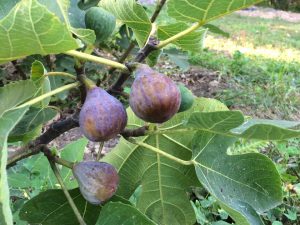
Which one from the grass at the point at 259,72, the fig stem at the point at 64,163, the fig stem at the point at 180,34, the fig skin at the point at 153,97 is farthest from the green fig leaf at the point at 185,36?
the grass at the point at 259,72

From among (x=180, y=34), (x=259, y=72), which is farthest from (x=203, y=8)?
(x=259, y=72)

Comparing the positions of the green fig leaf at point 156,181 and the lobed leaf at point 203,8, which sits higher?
the lobed leaf at point 203,8

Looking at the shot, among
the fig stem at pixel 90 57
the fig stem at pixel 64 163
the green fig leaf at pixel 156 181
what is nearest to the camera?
the fig stem at pixel 90 57

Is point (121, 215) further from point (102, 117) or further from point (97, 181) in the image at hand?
point (102, 117)

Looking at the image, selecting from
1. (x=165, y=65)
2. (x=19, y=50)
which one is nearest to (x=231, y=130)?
(x=19, y=50)

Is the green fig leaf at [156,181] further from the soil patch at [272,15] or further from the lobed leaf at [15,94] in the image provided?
the soil patch at [272,15]

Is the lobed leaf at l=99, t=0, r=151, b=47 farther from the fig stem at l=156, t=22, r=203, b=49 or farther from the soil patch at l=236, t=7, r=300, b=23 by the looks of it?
the soil patch at l=236, t=7, r=300, b=23
